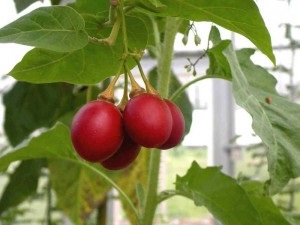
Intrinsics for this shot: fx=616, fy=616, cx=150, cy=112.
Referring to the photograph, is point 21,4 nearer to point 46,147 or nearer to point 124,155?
point 46,147

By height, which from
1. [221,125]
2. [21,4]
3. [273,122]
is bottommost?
[221,125]

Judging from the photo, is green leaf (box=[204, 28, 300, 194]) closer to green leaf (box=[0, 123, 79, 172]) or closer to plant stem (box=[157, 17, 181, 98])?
plant stem (box=[157, 17, 181, 98])

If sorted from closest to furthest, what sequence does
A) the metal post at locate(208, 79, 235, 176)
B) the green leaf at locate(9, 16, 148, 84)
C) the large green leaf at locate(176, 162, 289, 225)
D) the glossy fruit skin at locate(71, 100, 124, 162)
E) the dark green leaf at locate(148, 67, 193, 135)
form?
the glossy fruit skin at locate(71, 100, 124, 162)
the green leaf at locate(9, 16, 148, 84)
the large green leaf at locate(176, 162, 289, 225)
the dark green leaf at locate(148, 67, 193, 135)
the metal post at locate(208, 79, 235, 176)

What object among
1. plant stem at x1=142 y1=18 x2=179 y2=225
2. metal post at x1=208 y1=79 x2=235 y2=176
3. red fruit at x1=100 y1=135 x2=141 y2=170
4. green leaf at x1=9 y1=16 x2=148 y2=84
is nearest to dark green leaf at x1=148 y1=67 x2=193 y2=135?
plant stem at x1=142 y1=18 x2=179 y2=225

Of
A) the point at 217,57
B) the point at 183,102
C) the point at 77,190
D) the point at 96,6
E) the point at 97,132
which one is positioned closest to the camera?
the point at 97,132

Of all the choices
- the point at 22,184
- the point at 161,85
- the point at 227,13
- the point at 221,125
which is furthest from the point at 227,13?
the point at 221,125

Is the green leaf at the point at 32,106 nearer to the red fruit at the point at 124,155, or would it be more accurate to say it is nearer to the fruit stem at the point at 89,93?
the fruit stem at the point at 89,93

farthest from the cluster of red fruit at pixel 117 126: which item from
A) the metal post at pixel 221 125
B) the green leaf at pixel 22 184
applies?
the metal post at pixel 221 125

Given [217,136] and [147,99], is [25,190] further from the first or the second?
[217,136]
